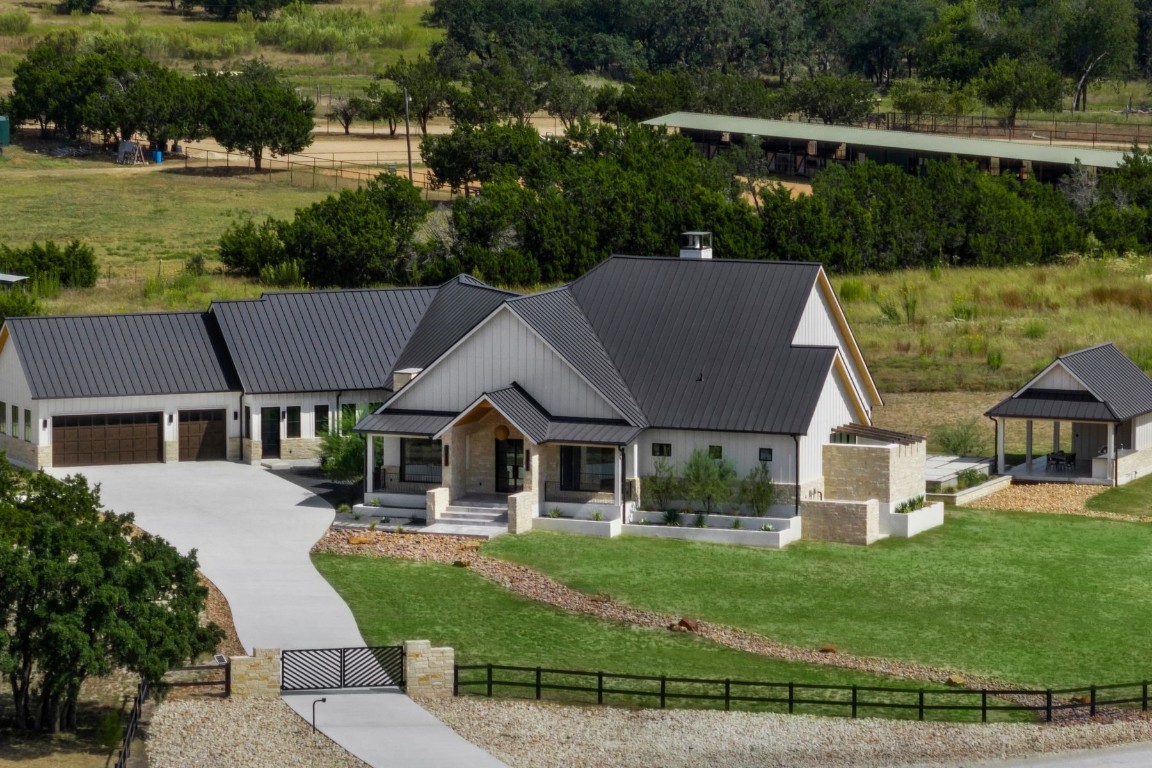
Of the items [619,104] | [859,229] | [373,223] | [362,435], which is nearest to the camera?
[362,435]

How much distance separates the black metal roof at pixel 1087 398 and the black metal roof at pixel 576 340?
11.5 m

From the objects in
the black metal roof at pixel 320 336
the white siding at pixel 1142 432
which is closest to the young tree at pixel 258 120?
the black metal roof at pixel 320 336

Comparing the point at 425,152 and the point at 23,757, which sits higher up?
the point at 425,152

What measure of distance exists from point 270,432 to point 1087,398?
77.7 feet

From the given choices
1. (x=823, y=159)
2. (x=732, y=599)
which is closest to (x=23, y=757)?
(x=732, y=599)

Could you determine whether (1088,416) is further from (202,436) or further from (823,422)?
(202,436)

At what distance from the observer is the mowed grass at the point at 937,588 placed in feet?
132

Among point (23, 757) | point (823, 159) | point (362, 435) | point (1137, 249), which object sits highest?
point (823, 159)

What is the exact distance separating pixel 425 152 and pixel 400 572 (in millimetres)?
66756

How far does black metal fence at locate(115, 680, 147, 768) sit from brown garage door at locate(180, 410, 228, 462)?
22660 mm

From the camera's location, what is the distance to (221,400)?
58.8 m

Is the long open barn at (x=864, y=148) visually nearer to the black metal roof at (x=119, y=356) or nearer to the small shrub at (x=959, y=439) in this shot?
the small shrub at (x=959, y=439)

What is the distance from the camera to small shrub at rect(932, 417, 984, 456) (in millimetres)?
60628

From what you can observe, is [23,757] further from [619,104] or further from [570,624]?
[619,104]
